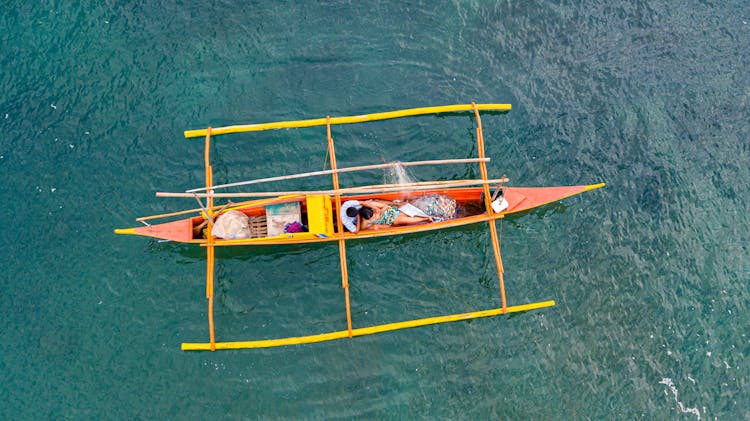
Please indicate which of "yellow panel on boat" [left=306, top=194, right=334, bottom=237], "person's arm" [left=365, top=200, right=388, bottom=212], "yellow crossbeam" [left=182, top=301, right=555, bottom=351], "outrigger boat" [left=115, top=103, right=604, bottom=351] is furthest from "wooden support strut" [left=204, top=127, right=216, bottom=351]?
"person's arm" [left=365, top=200, right=388, bottom=212]

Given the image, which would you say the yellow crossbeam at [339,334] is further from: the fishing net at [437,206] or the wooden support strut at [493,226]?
the fishing net at [437,206]

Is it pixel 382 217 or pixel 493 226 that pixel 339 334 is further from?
pixel 493 226

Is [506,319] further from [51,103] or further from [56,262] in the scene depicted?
[51,103]

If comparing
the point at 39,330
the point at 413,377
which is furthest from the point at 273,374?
the point at 39,330

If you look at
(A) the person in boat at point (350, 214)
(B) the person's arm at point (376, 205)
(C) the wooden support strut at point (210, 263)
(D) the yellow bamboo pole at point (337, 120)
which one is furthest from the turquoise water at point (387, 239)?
(A) the person in boat at point (350, 214)

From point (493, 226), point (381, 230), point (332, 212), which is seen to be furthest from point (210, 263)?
point (493, 226)

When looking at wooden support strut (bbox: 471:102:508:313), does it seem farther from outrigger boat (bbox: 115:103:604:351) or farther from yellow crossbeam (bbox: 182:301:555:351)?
yellow crossbeam (bbox: 182:301:555:351)
